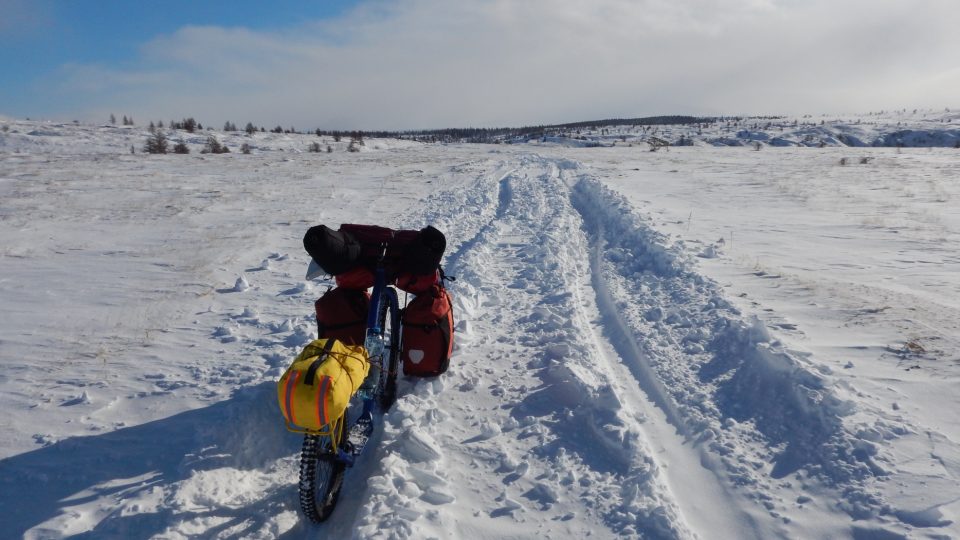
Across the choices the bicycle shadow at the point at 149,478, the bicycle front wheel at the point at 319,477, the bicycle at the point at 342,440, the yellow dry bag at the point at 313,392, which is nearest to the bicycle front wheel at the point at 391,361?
the bicycle at the point at 342,440

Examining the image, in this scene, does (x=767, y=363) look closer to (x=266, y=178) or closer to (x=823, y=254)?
(x=823, y=254)

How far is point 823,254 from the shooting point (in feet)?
25.1

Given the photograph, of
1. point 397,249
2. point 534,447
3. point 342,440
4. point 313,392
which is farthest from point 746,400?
point 313,392

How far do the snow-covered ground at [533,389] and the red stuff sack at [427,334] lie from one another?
167mm

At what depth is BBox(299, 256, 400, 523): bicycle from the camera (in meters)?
2.64

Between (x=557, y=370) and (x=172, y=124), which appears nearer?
(x=557, y=370)

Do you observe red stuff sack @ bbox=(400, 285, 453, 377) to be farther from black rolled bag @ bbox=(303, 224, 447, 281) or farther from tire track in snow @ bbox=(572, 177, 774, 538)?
tire track in snow @ bbox=(572, 177, 774, 538)

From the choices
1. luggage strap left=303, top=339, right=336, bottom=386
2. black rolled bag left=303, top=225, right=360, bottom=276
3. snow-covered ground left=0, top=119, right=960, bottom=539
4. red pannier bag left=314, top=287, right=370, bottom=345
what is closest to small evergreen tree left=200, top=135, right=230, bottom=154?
snow-covered ground left=0, top=119, right=960, bottom=539

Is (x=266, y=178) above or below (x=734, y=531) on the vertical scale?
above

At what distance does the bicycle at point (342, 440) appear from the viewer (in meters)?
2.64

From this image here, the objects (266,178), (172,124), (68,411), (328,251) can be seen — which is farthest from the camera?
(172,124)

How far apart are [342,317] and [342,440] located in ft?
3.67

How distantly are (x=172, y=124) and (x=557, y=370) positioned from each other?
37.4 meters

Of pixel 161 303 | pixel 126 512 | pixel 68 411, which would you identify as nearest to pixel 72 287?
pixel 161 303
